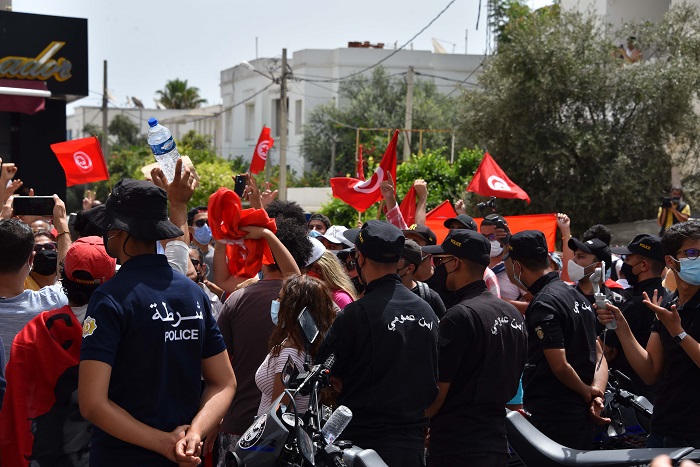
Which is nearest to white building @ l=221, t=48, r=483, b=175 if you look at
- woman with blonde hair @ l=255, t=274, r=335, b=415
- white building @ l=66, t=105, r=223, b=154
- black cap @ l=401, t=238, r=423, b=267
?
white building @ l=66, t=105, r=223, b=154

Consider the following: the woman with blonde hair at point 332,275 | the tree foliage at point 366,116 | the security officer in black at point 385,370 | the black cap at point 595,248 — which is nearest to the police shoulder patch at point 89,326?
the security officer in black at point 385,370

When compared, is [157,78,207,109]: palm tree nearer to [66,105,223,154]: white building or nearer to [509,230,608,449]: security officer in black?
[66,105,223,154]: white building

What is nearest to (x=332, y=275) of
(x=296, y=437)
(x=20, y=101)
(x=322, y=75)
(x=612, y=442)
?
(x=612, y=442)

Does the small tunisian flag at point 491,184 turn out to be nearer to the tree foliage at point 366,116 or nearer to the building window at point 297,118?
the tree foliage at point 366,116

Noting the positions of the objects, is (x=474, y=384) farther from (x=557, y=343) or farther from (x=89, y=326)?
(x=89, y=326)

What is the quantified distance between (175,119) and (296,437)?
228 feet

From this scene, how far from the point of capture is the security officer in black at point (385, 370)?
454 cm

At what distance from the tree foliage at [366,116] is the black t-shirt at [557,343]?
3945 cm

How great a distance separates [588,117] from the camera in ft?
76.5

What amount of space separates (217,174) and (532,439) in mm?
35294

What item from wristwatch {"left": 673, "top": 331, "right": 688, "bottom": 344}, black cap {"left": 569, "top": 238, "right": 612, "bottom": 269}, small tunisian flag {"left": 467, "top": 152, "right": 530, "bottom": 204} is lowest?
wristwatch {"left": 673, "top": 331, "right": 688, "bottom": 344}

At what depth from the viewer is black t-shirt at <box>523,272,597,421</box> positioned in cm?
568

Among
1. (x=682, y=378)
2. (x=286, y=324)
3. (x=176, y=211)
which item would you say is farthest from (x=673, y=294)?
(x=176, y=211)

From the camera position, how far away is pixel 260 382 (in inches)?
194
